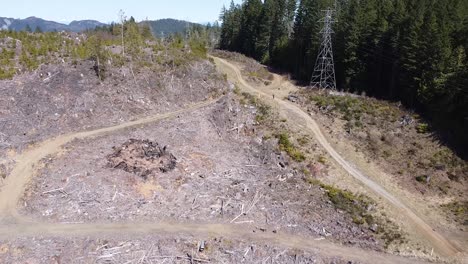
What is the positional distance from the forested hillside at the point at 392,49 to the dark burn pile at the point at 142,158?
115ft

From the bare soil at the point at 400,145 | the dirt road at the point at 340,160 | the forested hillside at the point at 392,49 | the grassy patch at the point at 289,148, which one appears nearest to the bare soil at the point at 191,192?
the grassy patch at the point at 289,148

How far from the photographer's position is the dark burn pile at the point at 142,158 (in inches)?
1410

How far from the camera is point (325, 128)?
5122cm

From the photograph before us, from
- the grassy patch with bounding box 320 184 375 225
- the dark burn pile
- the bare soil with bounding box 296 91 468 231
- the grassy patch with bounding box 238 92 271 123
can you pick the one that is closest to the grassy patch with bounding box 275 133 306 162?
the grassy patch with bounding box 238 92 271 123

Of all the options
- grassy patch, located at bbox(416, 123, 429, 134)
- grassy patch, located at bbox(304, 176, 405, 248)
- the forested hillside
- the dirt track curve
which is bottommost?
the dirt track curve

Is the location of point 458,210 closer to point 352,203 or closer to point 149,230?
point 352,203

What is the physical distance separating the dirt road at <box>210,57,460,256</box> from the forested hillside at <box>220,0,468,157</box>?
12484 millimetres

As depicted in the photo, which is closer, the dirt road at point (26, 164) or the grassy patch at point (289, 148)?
the dirt road at point (26, 164)

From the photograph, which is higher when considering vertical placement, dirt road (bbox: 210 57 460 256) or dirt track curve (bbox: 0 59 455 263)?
dirt road (bbox: 210 57 460 256)

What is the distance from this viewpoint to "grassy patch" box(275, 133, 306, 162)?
4278 cm

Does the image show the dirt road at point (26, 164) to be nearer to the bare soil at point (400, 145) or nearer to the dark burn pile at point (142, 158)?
the dark burn pile at point (142, 158)

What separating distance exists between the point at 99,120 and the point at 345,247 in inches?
1184

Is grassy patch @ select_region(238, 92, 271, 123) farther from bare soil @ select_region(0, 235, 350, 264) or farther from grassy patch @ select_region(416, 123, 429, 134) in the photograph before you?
bare soil @ select_region(0, 235, 350, 264)

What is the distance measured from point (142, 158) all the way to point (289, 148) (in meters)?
16.6
